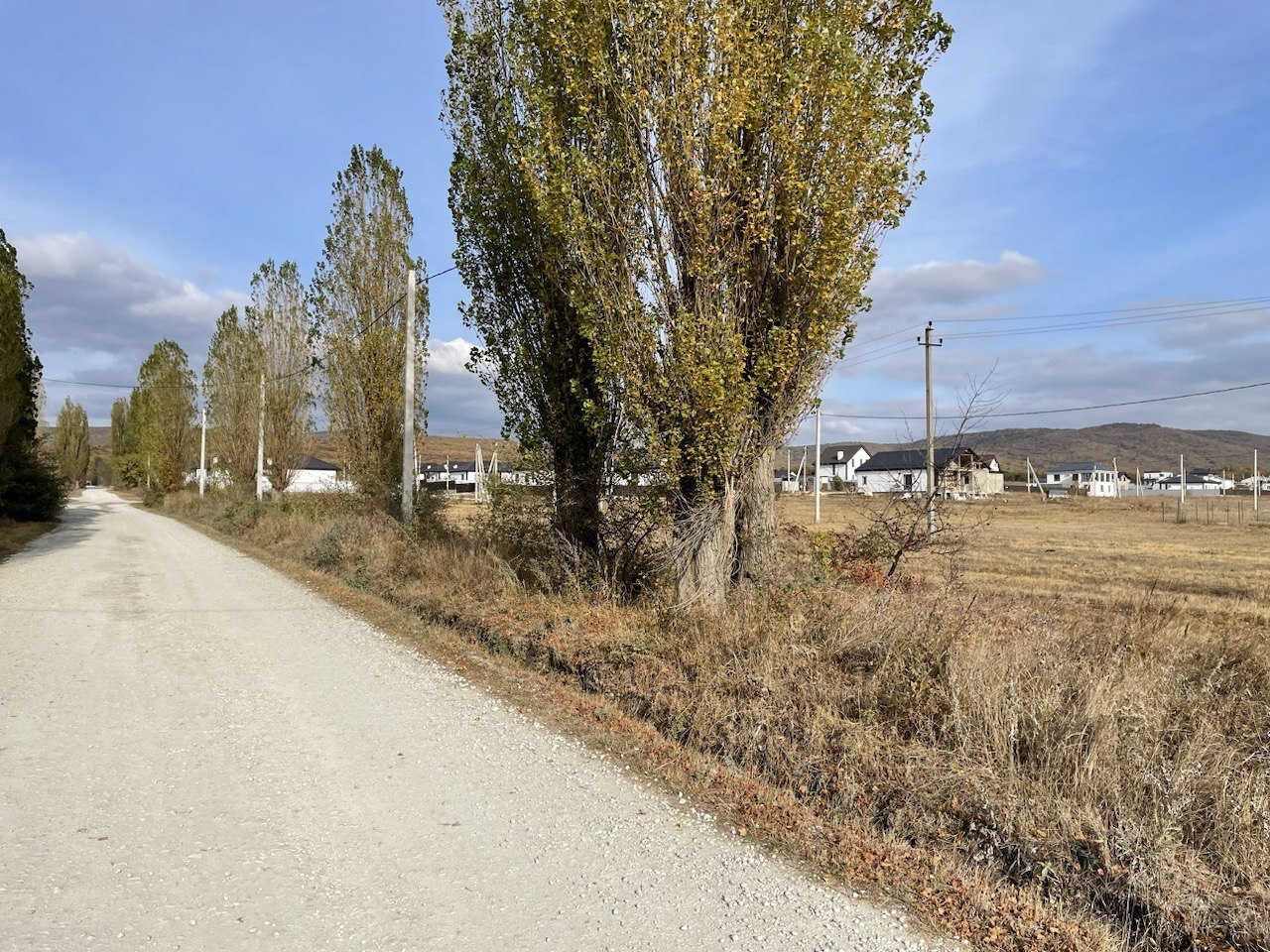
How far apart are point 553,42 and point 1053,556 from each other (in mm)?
20474

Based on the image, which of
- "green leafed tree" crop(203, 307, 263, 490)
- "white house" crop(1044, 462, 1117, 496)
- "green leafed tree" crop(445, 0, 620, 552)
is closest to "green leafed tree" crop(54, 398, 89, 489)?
"green leafed tree" crop(203, 307, 263, 490)

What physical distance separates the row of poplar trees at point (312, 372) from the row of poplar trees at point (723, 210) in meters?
10.7

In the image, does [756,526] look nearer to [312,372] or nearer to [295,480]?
[312,372]

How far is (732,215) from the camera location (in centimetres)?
745

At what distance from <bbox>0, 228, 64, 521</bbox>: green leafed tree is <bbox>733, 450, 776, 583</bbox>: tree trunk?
837 inches

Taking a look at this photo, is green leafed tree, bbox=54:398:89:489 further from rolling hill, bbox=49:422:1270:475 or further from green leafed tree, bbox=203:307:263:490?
rolling hill, bbox=49:422:1270:475

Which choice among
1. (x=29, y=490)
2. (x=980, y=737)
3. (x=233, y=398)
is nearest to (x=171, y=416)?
(x=233, y=398)

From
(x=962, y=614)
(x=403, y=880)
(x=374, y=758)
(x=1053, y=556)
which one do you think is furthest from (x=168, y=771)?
(x=1053, y=556)

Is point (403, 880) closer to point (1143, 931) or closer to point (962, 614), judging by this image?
point (1143, 931)

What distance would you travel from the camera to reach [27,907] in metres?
3.17

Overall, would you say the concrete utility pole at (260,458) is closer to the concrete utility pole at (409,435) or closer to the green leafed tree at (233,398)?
the green leafed tree at (233,398)

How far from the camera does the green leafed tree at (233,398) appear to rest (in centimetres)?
3188

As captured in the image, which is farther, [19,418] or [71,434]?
[71,434]

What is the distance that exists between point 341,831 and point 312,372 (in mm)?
23410
